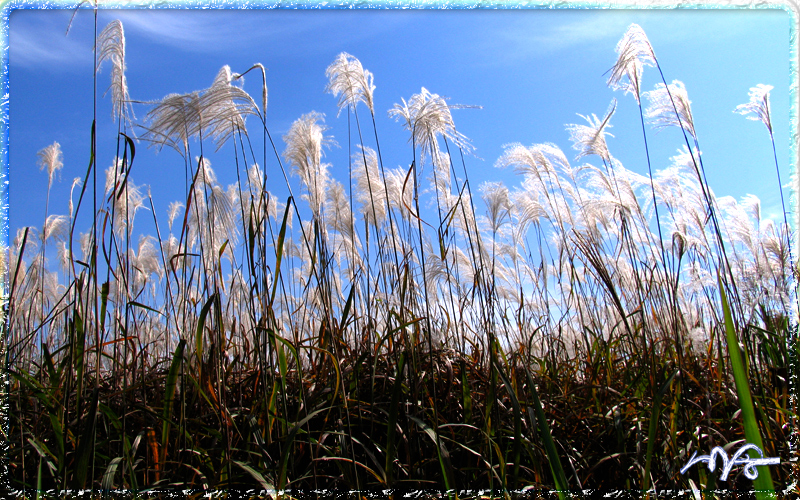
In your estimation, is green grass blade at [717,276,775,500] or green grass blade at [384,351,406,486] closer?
green grass blade at [717,276,775,500]

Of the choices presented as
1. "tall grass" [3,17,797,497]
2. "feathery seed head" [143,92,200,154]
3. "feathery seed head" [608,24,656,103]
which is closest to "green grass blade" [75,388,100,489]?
"tall grass" [3,17,797,497]

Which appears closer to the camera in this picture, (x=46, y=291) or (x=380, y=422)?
(x=380, y=422)

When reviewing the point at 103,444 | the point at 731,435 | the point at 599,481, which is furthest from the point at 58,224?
the point at 731,435

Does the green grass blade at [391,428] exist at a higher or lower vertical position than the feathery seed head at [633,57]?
lower

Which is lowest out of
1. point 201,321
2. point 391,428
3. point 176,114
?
point 391,428

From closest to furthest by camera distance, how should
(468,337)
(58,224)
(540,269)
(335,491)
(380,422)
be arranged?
1. (335,491)
2. (380,422)
3. (468,337)
4. (58,224)
5. (540,269)

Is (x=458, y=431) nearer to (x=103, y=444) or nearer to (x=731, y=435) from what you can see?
(x=731, y=435)

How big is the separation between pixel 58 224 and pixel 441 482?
356cm

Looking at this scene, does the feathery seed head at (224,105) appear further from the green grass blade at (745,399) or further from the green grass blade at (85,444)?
the green grass blade at (745,399)

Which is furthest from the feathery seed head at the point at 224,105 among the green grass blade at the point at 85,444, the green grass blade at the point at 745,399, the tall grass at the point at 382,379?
the green grass blade at the point at 745,399

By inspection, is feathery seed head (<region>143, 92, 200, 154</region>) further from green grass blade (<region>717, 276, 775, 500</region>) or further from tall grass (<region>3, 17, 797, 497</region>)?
green grass blade (<region>717, 276, 775, 500</region>)

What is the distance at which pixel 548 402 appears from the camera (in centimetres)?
203

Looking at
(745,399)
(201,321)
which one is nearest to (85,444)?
(201,321)

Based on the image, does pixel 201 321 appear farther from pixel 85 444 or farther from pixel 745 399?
pixel 745 399
